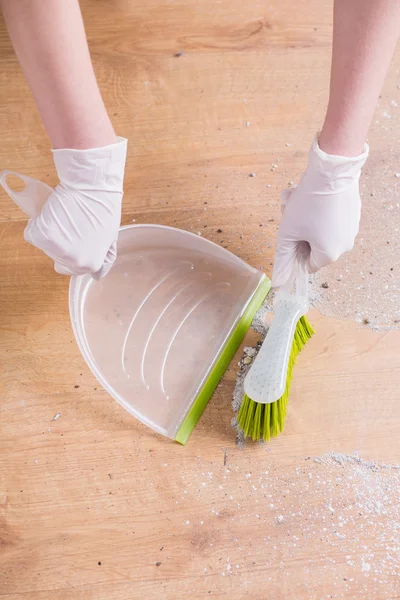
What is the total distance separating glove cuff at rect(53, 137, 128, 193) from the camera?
2.26 ft

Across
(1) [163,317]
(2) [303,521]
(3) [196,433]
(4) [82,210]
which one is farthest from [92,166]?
(2) [303,521]

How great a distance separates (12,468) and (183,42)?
2.45 feet

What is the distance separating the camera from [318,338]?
2.74 feet

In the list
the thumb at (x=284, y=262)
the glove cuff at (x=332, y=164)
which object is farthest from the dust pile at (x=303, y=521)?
the glove cuff at (x=332, y=164)

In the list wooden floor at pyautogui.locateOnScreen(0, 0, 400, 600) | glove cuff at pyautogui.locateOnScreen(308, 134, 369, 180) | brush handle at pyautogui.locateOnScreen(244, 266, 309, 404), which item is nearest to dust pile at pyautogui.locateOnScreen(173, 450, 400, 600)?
wooden floor at pyautogui.locateOnScreen(0, 0, 400, 600)

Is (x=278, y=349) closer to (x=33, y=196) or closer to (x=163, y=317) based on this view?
(x=163, y=317)

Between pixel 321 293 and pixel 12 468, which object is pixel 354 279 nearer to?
pixel 321 293

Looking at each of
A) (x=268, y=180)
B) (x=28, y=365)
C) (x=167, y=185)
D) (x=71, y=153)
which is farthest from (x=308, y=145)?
(x=28, y=365)

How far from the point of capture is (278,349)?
2.47ft

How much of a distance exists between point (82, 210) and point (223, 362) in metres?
0.28

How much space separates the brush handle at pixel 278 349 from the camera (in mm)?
735

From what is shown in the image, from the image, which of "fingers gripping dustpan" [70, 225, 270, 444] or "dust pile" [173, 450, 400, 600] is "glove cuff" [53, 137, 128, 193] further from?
"dust pile" [173, 450, 400, 600]

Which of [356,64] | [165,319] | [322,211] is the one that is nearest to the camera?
[356,64]

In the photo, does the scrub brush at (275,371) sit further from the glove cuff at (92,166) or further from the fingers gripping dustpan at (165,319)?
the glove cuff at (92,166)
